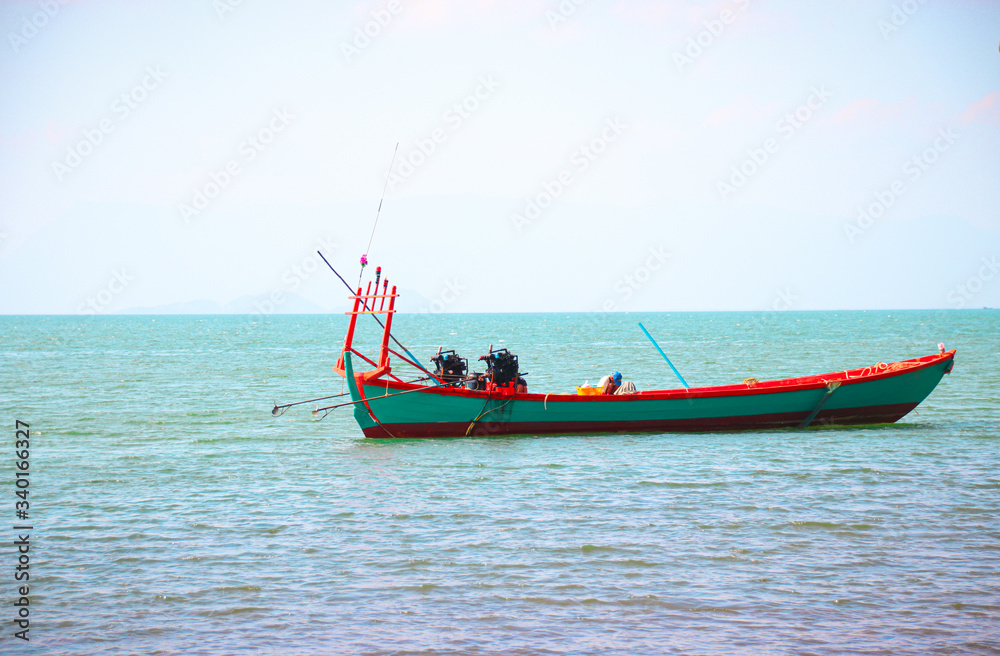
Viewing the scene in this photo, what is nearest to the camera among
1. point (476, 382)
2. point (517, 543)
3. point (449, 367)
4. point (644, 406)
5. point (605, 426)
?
point (517, 543)

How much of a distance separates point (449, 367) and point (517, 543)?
872 cm

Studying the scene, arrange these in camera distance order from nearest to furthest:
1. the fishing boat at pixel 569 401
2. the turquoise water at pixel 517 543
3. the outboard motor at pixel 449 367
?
the turquoise water at pixel 517 543 → the fishing boat at pixel 569 401 → the outboard motor at pixel 449 367

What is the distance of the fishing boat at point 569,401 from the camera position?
1892 centimetres

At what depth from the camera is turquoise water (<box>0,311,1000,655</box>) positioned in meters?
8.31

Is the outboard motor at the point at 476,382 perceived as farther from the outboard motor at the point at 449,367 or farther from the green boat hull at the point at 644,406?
the green boat hull at the point at 644,406

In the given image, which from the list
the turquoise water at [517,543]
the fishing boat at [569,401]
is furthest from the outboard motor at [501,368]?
the turquoise water at [517,543]

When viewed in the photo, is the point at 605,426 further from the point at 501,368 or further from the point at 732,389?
the point at 732,389

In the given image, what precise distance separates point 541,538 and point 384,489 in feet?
13.7

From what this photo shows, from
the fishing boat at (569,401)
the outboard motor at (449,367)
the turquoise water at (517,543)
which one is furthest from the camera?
the outboard motor at (449,367)

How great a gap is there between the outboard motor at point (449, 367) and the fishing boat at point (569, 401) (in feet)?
0.09

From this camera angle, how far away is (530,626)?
8438mm

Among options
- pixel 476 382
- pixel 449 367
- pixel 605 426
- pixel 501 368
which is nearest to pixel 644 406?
pixel 605 426

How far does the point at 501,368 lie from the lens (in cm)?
1905

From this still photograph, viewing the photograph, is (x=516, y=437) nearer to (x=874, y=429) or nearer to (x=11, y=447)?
(x=874, y=429)
